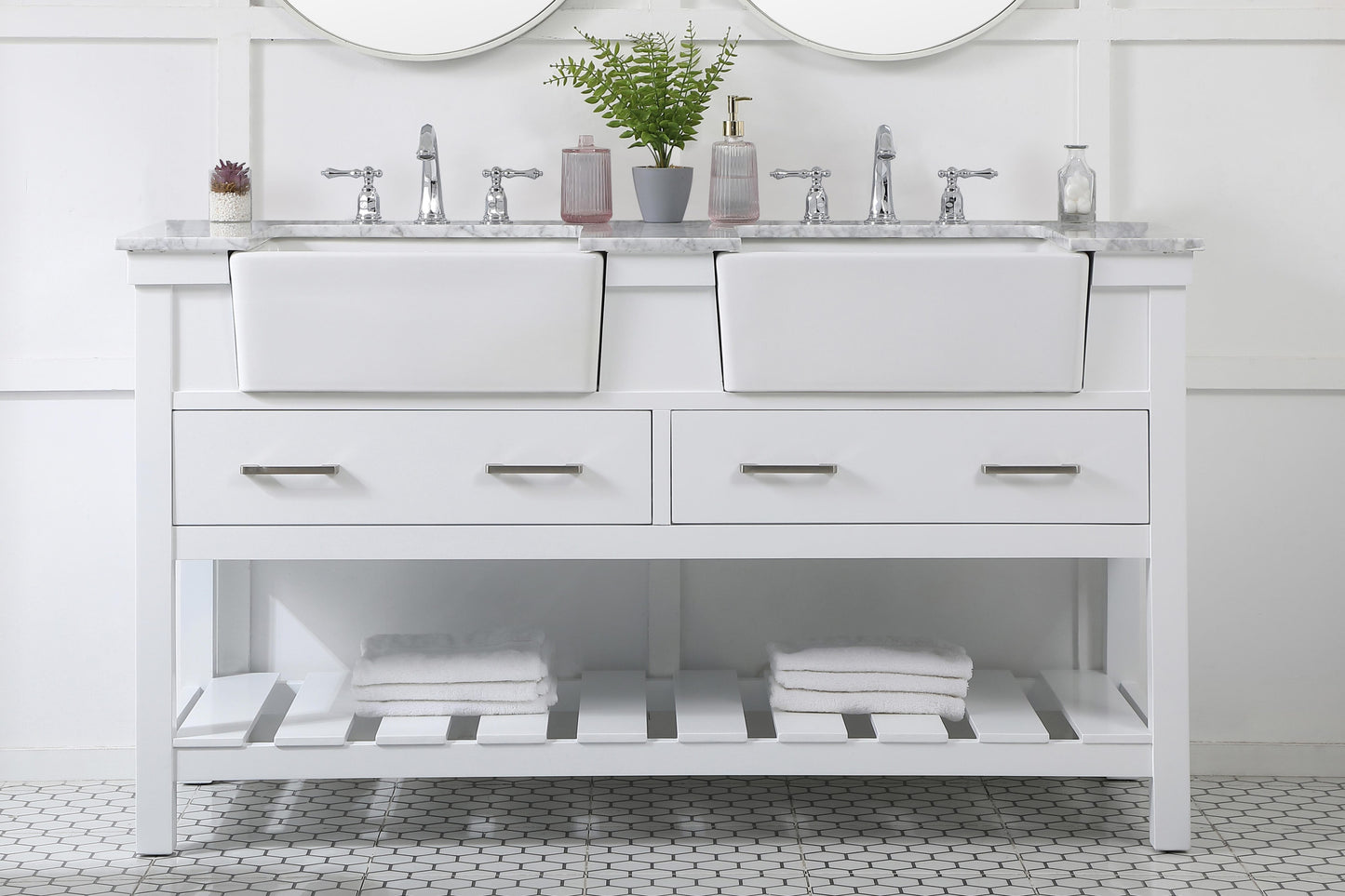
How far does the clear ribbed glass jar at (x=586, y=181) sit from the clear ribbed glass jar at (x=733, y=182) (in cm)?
17

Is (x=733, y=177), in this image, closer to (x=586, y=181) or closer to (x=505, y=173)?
(x=586, y=181)

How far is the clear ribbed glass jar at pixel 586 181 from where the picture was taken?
2072mm

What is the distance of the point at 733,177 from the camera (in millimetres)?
2072

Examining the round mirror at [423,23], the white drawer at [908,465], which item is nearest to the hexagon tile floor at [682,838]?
the white drawer at [908,465]

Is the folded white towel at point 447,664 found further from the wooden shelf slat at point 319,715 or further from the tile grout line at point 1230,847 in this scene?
the tile grout line at point 1230,847

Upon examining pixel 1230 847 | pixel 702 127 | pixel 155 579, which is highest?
pixel 702 127

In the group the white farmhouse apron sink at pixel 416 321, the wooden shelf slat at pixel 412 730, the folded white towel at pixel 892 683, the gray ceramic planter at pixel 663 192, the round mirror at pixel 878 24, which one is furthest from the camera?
the round mirror at pixel 878 24

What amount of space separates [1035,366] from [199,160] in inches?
53.9

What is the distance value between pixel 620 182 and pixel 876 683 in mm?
914

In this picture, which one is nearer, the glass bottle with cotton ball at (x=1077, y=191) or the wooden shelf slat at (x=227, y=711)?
the wooden shelf slat at (x=227, y=711)

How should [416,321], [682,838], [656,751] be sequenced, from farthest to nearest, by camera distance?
1. [682,838]
2. [656,751]
3. [416,321]

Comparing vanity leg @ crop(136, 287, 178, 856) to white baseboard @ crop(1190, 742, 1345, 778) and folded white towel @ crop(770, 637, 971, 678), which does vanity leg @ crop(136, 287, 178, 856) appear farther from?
white baseboard @ crop(1190, 742, 1345, 778)

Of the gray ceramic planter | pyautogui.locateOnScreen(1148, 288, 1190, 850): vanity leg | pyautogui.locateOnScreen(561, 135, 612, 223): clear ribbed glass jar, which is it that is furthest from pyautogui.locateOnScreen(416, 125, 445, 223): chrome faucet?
pyautogui.locateOnScreen(1148, 288, 1190, 850): vanity leg

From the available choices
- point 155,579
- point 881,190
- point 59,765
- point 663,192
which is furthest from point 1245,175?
point 59,765
